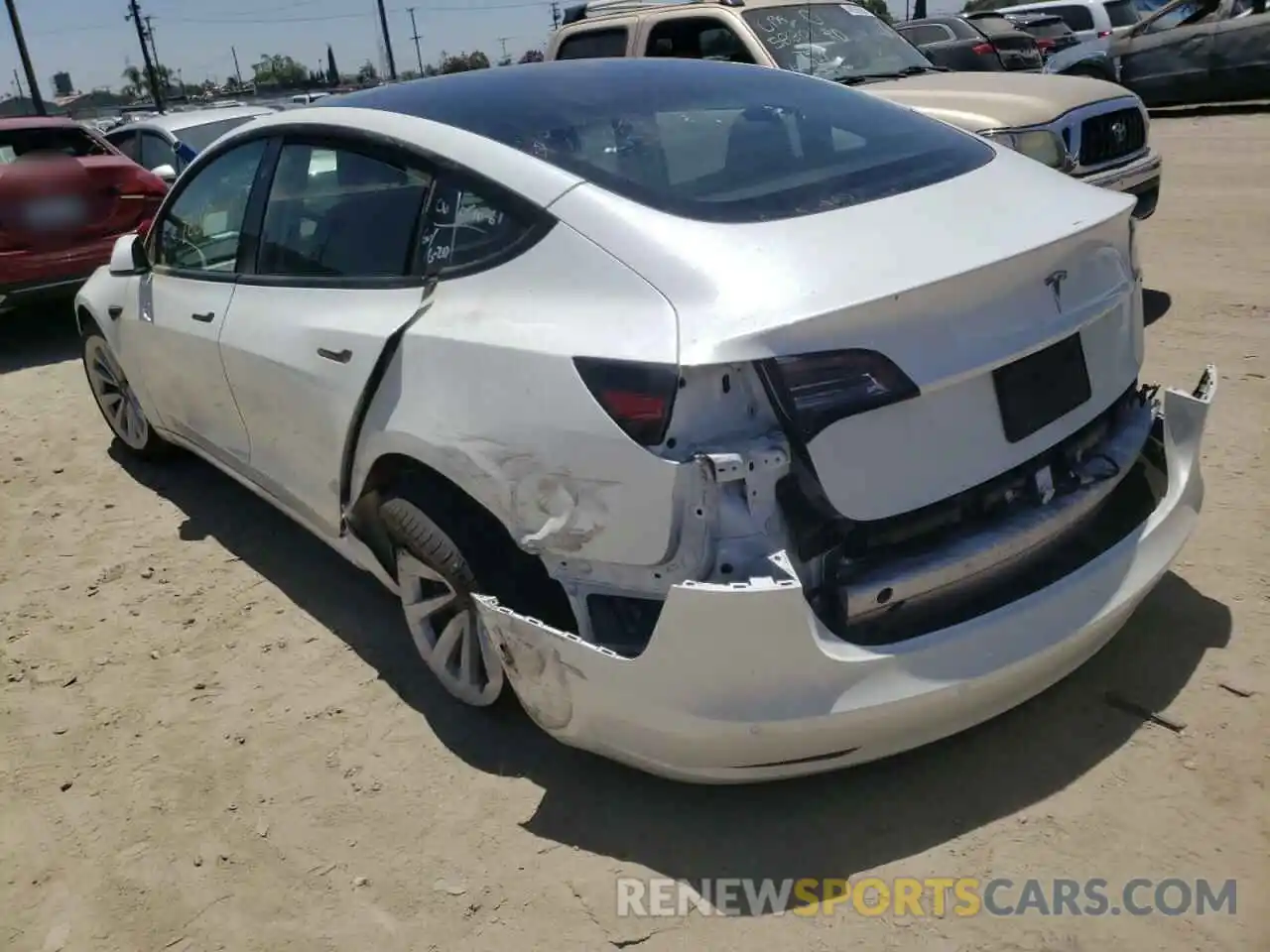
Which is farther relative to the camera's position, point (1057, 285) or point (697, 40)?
point (697, 40)

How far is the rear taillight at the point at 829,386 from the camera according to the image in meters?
2.13

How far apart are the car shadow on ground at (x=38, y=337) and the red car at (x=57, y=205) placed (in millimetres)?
361

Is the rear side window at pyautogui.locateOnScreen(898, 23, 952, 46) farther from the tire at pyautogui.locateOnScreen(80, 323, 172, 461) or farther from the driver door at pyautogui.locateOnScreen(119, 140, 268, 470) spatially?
the driver door at pyautogui.locateOnScreen(119, 140, 268, 470)

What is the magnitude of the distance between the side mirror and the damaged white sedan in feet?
5.25

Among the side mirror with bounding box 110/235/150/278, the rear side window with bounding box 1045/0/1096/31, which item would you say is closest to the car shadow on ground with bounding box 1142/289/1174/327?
the side mirror with bounding box 110/235/150/278

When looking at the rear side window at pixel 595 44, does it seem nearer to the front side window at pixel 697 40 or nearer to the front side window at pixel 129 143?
the front side window at pixel 697 40

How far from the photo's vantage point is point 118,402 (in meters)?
5.23

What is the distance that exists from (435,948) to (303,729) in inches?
39.3

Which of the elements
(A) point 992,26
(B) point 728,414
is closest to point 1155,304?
(B) point 728,414

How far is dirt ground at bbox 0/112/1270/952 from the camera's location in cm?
233

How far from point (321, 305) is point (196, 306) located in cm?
99

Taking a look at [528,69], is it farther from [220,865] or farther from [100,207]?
[100,207]

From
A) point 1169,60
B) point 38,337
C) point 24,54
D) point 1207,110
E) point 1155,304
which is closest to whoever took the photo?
point 1155,304

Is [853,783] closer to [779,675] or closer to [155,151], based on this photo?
[779,675]
